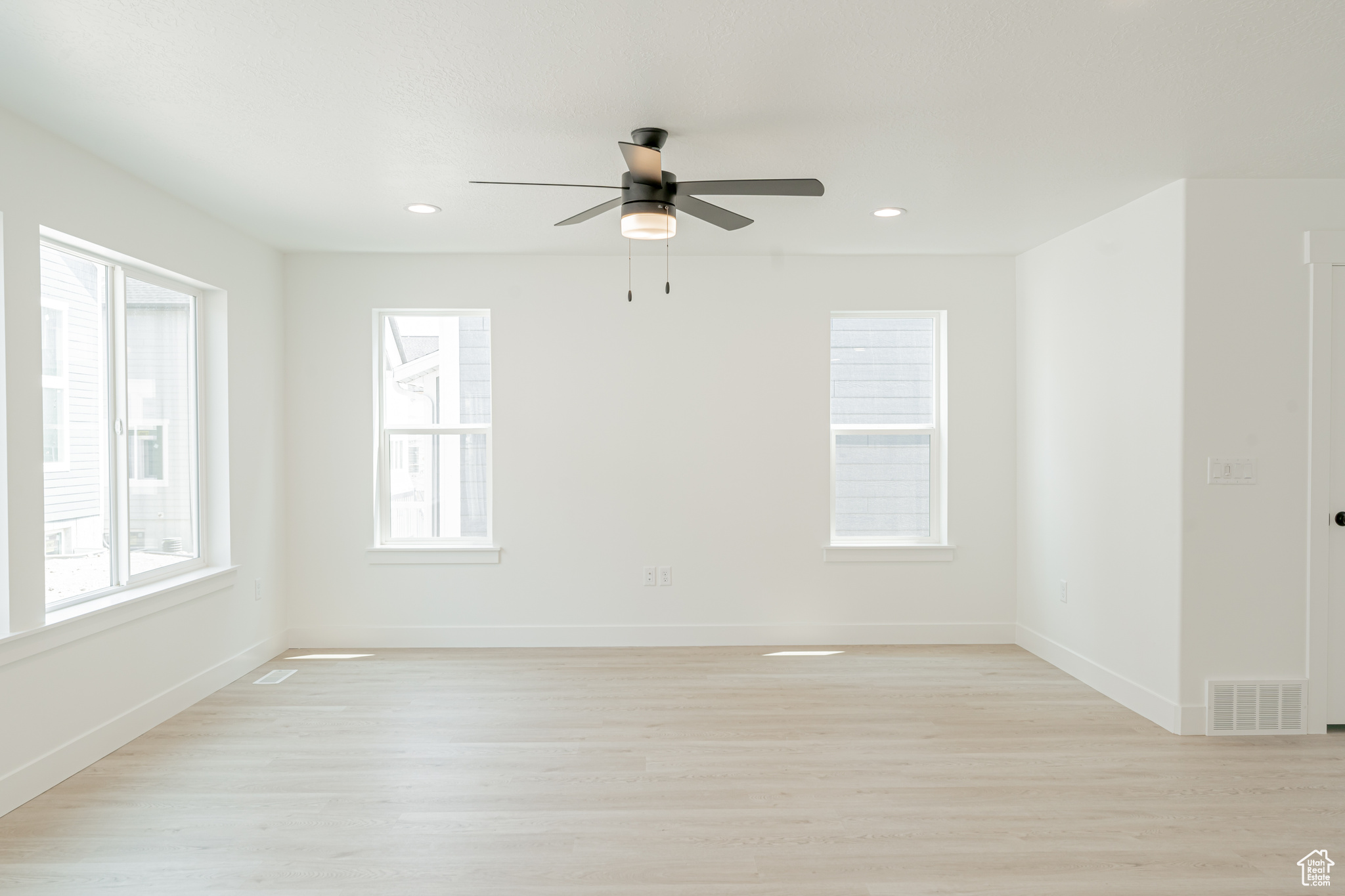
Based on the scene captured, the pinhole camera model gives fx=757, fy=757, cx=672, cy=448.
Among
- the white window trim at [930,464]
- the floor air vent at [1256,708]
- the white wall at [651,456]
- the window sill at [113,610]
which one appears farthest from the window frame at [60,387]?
the floor air vent at [1256,708]

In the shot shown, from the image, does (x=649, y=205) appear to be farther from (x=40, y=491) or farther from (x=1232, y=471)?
(x=1232, y=471)

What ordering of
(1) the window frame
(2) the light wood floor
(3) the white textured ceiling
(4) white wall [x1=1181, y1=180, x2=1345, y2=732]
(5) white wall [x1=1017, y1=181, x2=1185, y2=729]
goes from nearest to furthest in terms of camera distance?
(3) the white textured ceiling, (2) the light wood floor, (1) the window frame, (4) white wall [x1=1181, y1=180, x2=1345, y2=732], (5) white wall [x1=1017, y1=181, x2=1185, y2=729]

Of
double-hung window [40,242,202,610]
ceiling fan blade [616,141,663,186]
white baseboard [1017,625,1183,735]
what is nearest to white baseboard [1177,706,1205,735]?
white baseboard [1017,625,1183,735]

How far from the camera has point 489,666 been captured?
437 cm

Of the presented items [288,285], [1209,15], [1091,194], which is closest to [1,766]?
[288,285]

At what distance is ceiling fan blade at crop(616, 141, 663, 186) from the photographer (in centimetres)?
246

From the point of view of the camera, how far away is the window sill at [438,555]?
480cm

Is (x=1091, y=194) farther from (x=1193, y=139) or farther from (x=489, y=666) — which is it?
(x=489, y=666)

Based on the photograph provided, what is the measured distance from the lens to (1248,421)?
3.34 m

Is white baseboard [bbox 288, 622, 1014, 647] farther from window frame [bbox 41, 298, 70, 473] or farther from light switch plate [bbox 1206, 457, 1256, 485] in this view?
window frame [bbox 41, 298, 70, 473]

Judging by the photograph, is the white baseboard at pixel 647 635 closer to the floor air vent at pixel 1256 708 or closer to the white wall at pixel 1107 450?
the white wall at pixel 1107 450

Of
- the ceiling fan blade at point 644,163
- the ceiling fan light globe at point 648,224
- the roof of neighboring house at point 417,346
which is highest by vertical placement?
the ceiling fan blade at point 644,163

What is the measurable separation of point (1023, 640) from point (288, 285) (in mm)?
5158

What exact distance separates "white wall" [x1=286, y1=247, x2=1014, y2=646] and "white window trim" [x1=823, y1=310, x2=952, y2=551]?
6 cm
